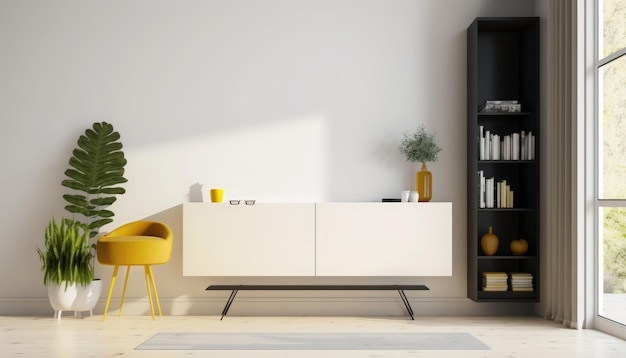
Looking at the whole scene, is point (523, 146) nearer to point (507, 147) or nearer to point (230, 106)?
point (507, 147)

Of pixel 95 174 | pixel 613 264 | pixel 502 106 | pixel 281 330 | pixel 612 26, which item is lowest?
pixel 281 330

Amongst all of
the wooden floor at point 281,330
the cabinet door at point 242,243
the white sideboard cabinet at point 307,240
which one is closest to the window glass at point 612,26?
the white sideboard cabinet at point 307,240

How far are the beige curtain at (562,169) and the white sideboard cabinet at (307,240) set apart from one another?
815 millimetres

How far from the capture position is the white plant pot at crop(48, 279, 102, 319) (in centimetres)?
473

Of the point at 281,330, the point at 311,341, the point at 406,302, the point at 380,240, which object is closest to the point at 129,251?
the point at 281,330

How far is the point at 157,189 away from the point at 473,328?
2.66m

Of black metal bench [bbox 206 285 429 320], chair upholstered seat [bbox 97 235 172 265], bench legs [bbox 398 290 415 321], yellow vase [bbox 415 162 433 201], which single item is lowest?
bench legs [bbox 398 290 415 321]

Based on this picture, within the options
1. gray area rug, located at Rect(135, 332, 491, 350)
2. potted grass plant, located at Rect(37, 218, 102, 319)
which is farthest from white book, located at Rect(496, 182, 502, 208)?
potted grass plant, located at Rect(37, 218, 102, 319)

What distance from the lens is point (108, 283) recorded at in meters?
5.10

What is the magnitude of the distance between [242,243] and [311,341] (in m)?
1.14

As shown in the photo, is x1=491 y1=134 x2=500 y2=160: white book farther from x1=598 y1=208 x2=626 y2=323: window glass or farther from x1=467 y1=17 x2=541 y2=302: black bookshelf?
x1=598 y1=208 x2=626 y2=323: window glass

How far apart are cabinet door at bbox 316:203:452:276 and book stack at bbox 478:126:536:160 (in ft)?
1.77

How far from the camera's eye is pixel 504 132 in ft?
17.0

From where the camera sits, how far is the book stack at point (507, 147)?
4.93 meters
